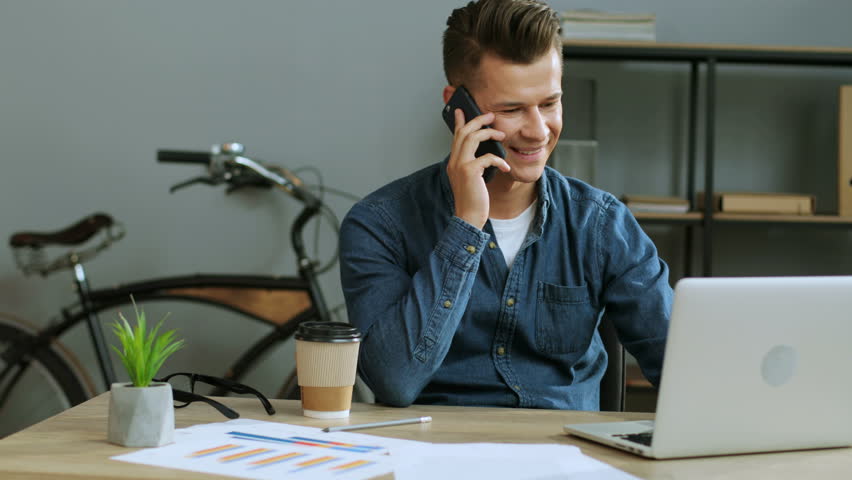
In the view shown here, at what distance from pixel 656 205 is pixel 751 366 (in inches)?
70.6

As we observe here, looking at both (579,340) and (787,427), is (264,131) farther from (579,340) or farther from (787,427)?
(787,427)

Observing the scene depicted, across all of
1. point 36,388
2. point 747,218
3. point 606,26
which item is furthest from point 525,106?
point 36,388

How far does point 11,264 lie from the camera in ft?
9.92

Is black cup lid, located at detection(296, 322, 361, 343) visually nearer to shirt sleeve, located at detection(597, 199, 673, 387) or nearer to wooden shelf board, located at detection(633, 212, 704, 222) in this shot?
shirt sleeve, located at detection(597, 199, 673, 387)

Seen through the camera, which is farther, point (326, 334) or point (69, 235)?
point (69, 235)

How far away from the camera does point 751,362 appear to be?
0.92 m

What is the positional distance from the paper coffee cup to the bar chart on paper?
0.11m

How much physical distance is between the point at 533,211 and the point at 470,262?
248 millimetres

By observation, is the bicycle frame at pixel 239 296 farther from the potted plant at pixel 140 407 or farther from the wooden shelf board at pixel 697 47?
the potted plant at pixel 140 407

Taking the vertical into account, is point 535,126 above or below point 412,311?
above

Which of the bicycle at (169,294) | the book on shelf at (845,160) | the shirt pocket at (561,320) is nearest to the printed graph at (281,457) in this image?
the shirt pocket at (561,320)

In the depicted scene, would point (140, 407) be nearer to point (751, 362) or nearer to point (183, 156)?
point (751, 362)

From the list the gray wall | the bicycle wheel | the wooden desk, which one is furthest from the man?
the bicycle wheel

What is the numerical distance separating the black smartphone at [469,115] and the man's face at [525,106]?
0.09ft
